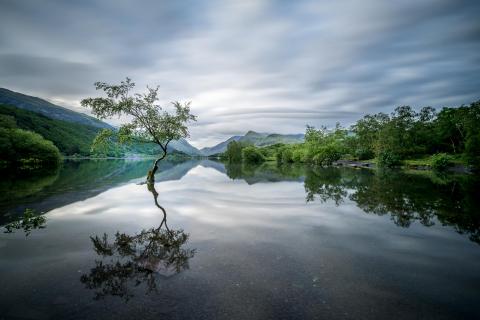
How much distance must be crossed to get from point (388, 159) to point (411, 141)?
20.7m

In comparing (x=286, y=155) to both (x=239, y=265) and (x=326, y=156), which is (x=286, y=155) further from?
(x=239, y=265)

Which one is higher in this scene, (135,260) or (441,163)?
(441,163)

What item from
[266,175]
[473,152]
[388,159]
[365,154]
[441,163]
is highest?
[473,152]

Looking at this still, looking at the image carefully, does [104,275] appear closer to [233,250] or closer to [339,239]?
[233,250]

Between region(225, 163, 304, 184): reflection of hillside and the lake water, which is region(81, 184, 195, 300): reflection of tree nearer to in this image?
the lake water

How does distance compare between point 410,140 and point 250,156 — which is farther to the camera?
point 250,156

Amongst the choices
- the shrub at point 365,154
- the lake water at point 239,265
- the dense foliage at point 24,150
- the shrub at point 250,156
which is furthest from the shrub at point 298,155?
the lake water at point 239,265

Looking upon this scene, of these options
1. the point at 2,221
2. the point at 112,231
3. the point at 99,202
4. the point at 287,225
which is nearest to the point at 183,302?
the point at 112,231

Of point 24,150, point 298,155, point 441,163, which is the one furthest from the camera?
point 298,155

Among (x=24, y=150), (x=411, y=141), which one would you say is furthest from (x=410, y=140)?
(x=24, y=150)

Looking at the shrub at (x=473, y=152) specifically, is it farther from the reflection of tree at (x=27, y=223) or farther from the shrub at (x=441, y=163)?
the reflection of tree at (x=27, y=223)

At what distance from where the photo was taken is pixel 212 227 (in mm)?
13352

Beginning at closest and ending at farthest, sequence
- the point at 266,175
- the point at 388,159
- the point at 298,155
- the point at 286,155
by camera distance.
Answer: the point at 266,175 → the point at 388,159 → the point at 298,155 → the point at 286,155

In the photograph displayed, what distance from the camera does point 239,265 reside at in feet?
28.3
